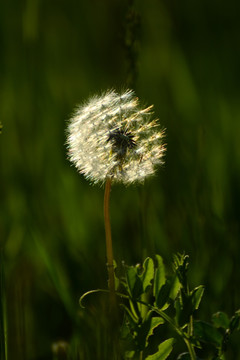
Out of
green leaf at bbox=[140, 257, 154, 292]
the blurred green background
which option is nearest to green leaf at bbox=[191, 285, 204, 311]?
green leaf at bbox=[140, 257, 154, 292]

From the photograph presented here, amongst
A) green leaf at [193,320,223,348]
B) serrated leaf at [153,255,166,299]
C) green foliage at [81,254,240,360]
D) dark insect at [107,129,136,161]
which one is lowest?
green leaf at [193,320,223,348]

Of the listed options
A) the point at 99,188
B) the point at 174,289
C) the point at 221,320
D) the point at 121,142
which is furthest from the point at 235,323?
the point at 99,188

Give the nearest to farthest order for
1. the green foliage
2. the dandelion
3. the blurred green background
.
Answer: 1. the green foliage
2. the dandelion
3. the blurred green background

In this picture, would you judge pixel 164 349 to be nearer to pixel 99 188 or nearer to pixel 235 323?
pixel 235 323

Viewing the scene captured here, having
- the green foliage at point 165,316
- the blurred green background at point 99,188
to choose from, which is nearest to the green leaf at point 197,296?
the green foliage at point 165,316

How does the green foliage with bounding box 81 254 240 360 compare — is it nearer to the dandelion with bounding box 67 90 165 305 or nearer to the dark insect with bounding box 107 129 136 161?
the dandelion with bounding box 67 90 165 305

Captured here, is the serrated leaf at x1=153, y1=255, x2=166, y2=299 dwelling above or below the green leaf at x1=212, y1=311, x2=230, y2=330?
above
